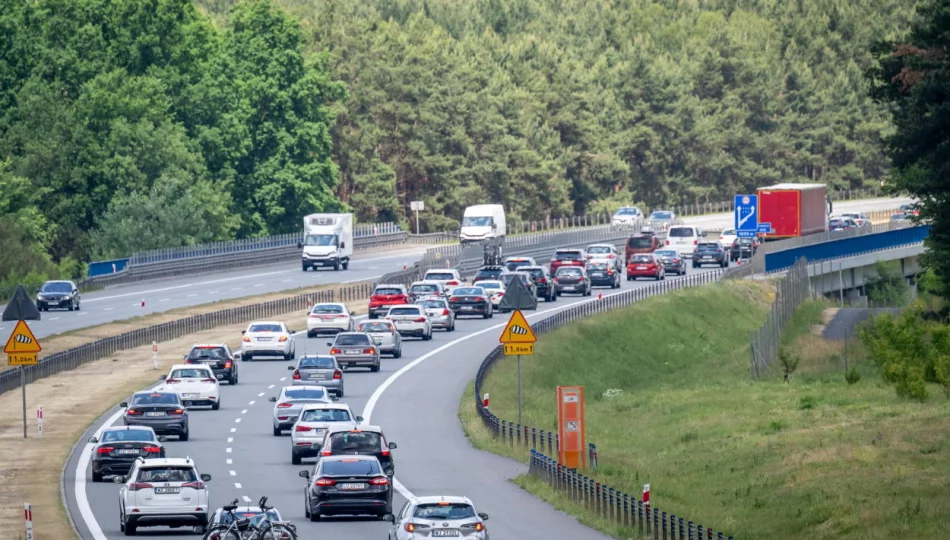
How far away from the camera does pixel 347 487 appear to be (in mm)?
33594

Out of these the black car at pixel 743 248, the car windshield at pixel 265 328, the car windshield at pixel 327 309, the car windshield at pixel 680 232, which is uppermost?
the car windshield at pixel 680 232

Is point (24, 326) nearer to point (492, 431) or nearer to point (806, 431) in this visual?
point (492, 431)

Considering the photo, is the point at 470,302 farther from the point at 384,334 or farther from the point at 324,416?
the point at 324,416

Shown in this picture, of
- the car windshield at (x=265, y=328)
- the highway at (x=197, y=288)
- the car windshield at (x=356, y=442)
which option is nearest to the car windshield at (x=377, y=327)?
the car windshield at (x=265, y=328)

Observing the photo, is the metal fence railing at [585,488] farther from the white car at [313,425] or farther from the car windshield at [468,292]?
the car windshield at [468,292]

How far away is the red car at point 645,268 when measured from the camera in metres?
101

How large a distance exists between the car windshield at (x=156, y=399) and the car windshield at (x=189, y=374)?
6.39 meters

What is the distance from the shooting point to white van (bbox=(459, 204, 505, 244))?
388 ft

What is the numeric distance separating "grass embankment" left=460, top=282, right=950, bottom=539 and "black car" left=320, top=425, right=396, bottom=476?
11.1 feet

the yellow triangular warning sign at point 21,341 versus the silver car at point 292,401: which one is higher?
the yellow triangular warning sign at point 21,341

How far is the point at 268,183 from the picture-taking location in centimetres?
14038

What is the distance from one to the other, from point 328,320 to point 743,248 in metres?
44.4

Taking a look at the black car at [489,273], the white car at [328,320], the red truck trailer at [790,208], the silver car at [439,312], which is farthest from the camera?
the red truck trailer at [790,208]

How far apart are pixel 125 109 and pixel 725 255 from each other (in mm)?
43116
